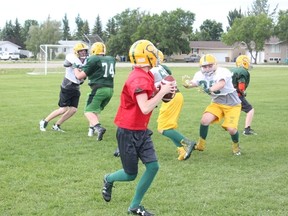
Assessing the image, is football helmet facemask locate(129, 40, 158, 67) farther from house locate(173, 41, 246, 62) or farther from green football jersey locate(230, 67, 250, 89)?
house locate(173, 41, 246, 62)

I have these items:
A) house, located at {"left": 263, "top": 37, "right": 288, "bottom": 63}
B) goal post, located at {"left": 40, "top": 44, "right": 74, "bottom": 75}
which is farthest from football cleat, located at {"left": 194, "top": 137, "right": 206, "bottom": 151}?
house, located at {"left": 263, "top": 37, "right": 288, "bottom": 63}

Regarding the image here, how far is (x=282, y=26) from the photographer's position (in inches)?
3071

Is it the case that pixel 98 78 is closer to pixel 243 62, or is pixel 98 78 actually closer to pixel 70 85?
pixel 70 85

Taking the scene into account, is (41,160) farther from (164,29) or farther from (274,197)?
(164,29)

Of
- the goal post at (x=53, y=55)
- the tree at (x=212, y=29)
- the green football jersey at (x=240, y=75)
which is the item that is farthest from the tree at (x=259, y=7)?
the green football jersey at (x=240, y=75)

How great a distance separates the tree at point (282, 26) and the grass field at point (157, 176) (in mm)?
69365

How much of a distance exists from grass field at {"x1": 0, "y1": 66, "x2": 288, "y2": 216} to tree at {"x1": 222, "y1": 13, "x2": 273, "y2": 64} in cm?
6984

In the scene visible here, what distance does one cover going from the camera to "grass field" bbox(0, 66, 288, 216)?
5.44m

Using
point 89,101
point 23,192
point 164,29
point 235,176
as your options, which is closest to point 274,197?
point 235,176

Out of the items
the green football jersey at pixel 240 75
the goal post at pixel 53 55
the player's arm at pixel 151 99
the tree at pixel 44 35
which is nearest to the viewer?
the player's arm at pixel 151 99

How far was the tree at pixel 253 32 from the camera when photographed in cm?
7825

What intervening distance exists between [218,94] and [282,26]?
74.1m

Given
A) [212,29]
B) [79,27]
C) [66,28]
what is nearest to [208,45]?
[212,29]

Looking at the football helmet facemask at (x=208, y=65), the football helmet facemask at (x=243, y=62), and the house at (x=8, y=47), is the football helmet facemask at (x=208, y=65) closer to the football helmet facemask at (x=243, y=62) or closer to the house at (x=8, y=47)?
the football helmet facemask at (x=243, y=62)
